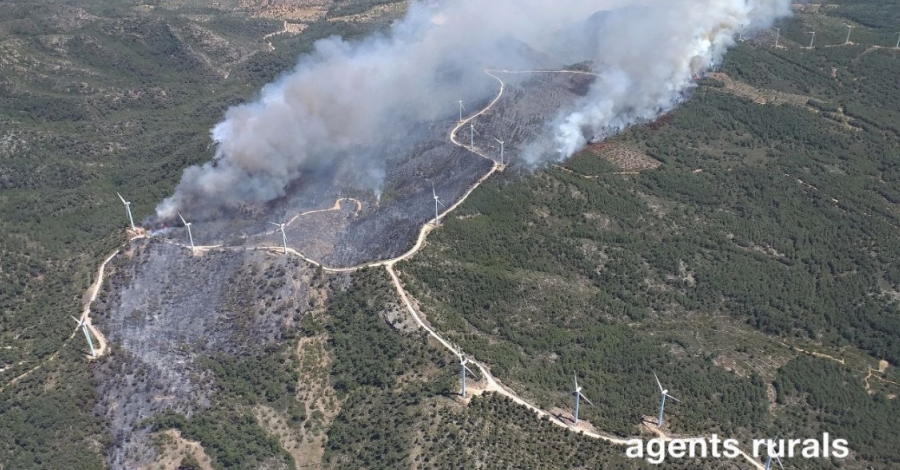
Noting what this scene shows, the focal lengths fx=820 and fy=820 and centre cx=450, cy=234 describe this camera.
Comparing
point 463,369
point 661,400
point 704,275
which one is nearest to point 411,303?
point 463,369

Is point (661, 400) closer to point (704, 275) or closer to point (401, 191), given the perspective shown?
point (704, 275)

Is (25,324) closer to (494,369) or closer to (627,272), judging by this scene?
(494,369)

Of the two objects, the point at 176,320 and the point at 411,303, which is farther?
the point at 411,303

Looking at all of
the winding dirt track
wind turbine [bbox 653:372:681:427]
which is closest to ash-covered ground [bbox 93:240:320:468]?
the winding dirt track

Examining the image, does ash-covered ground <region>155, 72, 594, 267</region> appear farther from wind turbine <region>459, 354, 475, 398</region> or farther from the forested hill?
wind turbine <region>459, 354, 475, 398</region>

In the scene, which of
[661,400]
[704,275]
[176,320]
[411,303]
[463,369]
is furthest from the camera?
[704,275]

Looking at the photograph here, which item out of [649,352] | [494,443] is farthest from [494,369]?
[649,352]
